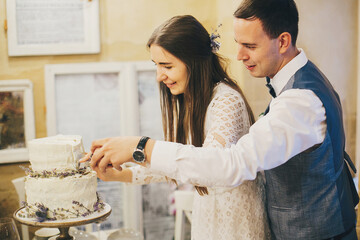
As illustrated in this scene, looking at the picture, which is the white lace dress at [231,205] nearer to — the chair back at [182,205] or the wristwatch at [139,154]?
the wristwatch at [139,154]

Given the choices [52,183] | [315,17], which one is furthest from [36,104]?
[315,17]

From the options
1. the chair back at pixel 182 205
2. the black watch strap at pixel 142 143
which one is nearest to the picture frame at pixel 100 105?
the chair back at pixel 182 205

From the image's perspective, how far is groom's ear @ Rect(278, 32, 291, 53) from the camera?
1525mm

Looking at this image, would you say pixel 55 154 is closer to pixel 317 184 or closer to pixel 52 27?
pixel 317 184

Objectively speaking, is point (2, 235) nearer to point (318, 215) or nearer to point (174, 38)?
point (174, 38)

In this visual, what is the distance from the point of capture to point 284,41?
1537 mm

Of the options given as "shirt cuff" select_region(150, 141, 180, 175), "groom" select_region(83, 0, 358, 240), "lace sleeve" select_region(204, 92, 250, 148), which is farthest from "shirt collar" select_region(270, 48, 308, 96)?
"shirt cuff" select_region(150, 141, 180, 175)

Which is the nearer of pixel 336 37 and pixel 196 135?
pixel 196 135

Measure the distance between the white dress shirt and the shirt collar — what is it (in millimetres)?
214

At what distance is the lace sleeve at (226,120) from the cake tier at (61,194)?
0.57m

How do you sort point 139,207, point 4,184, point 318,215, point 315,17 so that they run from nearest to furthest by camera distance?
1. point 318,215
2. point 315,17
3. point 4,184
4. point 139,207

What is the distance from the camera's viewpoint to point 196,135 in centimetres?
174

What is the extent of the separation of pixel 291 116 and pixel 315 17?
73.3 inches

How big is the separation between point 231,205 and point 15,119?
2.11m
